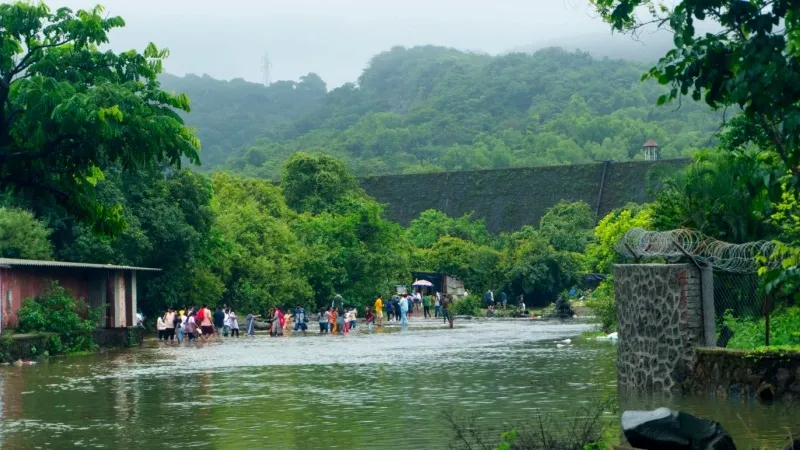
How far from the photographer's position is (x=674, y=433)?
10086mm

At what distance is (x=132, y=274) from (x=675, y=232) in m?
25.2

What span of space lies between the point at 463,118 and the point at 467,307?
88.4m

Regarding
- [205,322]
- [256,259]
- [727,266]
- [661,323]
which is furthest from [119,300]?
[727,266]

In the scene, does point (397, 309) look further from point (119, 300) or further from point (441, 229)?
point (441, 229)

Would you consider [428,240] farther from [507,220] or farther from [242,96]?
[242,96]

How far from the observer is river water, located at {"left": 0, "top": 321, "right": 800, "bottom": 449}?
13469 mm

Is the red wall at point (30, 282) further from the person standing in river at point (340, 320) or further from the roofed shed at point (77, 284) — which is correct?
the person standing in river at point (340, 320)

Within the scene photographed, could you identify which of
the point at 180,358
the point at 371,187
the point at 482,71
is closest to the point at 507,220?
the point at 371,187

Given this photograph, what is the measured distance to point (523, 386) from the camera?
1852 cm

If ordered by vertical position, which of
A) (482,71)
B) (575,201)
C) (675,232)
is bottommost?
(675,232)

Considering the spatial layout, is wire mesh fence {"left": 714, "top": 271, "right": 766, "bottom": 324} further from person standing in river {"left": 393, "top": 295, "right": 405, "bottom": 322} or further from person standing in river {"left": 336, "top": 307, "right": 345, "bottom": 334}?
person standing in river {"left": 393, "top": 295, "right": 405, "bottom": 322}

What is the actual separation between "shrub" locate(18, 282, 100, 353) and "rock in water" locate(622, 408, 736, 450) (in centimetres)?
2342

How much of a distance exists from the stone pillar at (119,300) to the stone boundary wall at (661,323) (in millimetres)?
22799

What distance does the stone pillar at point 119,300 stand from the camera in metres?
36.5
